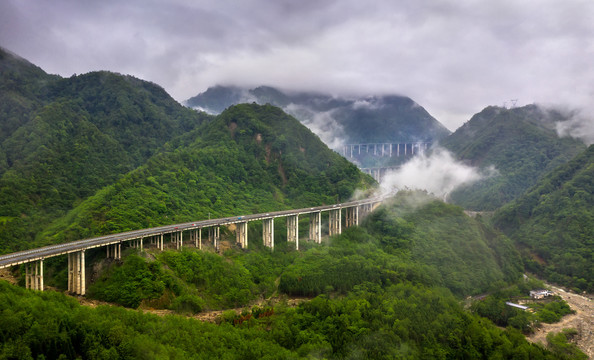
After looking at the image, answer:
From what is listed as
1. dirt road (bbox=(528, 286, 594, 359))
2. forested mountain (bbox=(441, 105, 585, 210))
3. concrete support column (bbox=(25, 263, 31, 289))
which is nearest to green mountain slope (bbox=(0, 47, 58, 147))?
concrete support column (bbox=(25, 263, 31, 289))

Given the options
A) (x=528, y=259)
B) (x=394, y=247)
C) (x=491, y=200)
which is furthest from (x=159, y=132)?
(x=491, y=200)

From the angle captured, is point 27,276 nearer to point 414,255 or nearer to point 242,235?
point 242,235

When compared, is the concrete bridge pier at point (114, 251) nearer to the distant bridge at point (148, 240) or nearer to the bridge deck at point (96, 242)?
the distant bridge at point (148, 240)

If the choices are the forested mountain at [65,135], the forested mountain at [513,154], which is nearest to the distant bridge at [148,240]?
the forested mountain at [65,135]

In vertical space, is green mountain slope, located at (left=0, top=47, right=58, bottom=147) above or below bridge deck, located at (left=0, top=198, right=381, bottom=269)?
above

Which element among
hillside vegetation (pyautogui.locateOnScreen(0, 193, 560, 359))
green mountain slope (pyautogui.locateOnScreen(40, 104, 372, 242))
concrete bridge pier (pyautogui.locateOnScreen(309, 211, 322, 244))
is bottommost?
hillside vegetation (pyautogui.locateOnScreen(0, 193, 560, 359))

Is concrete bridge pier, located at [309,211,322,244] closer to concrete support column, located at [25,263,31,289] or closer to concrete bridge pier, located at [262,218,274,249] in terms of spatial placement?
concrete bridge pier, located at [262,218,274,249]
